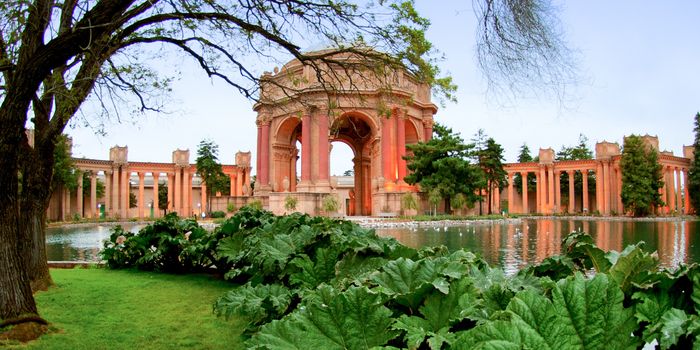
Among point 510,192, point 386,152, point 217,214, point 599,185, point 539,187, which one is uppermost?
point 386,152

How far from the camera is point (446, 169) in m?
33.6

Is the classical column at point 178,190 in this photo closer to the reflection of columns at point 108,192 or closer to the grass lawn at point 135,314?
the reflection of columns at point 108,192

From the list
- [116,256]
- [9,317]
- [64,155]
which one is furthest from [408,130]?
[9,317]

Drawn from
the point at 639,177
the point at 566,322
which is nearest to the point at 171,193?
the point at 639,177

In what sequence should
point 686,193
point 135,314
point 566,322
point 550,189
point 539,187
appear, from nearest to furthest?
point 566,322, point 135,314, point 686,193, point 550,189, point 539,187

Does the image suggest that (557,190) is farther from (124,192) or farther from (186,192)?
(124,192)

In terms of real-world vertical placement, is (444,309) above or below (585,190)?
below

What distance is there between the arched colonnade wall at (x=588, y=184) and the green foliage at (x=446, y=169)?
945 inches

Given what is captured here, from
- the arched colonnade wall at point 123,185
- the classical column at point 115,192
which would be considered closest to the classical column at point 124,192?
the arched colonnade wall at point 123,185

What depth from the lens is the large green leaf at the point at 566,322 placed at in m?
1.26

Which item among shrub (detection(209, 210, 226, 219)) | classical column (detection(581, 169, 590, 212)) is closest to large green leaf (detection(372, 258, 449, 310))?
shrub (detection(209, 210, 226, 219))

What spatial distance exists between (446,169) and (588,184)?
3459 centimetres

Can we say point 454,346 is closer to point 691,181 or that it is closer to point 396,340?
point 396,340

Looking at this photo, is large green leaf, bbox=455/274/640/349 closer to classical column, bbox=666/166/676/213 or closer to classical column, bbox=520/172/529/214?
classical column, bbox=666/166/676/213
